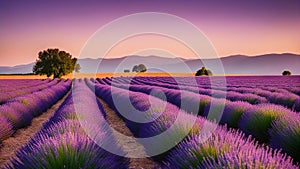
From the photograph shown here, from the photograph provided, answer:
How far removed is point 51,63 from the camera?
188ft

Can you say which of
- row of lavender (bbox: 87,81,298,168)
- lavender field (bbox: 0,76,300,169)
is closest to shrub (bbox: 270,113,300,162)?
lavender field (bbox: 0,76,300,169)

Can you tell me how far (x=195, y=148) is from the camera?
11.2 feet

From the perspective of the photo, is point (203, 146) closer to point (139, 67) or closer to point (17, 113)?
point (17, 113)

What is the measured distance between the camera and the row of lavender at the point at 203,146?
99.3 inches

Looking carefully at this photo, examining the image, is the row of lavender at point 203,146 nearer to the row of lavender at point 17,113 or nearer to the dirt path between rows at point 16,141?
the dirt path between rows at point 16,141

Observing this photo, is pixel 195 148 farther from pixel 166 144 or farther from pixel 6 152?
pixel 6 152

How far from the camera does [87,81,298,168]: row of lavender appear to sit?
2.52 meters

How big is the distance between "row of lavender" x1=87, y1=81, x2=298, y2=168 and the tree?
51664 millimetres

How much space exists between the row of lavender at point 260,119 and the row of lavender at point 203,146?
0.89 ft

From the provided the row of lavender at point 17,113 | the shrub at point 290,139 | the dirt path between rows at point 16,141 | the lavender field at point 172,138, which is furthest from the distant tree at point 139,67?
the shrub at point 290,139

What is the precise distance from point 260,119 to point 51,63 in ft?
177

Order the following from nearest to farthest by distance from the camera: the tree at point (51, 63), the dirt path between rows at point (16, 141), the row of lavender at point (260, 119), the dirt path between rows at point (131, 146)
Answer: the row of lavender at point (260, 119), the dirt path between rows at point (131, 146), the dirt path between rows at point (16, 141), the tree at point (51, 63)

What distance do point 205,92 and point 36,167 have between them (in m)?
12.6

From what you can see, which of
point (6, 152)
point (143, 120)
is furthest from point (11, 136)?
point (143, 120)
